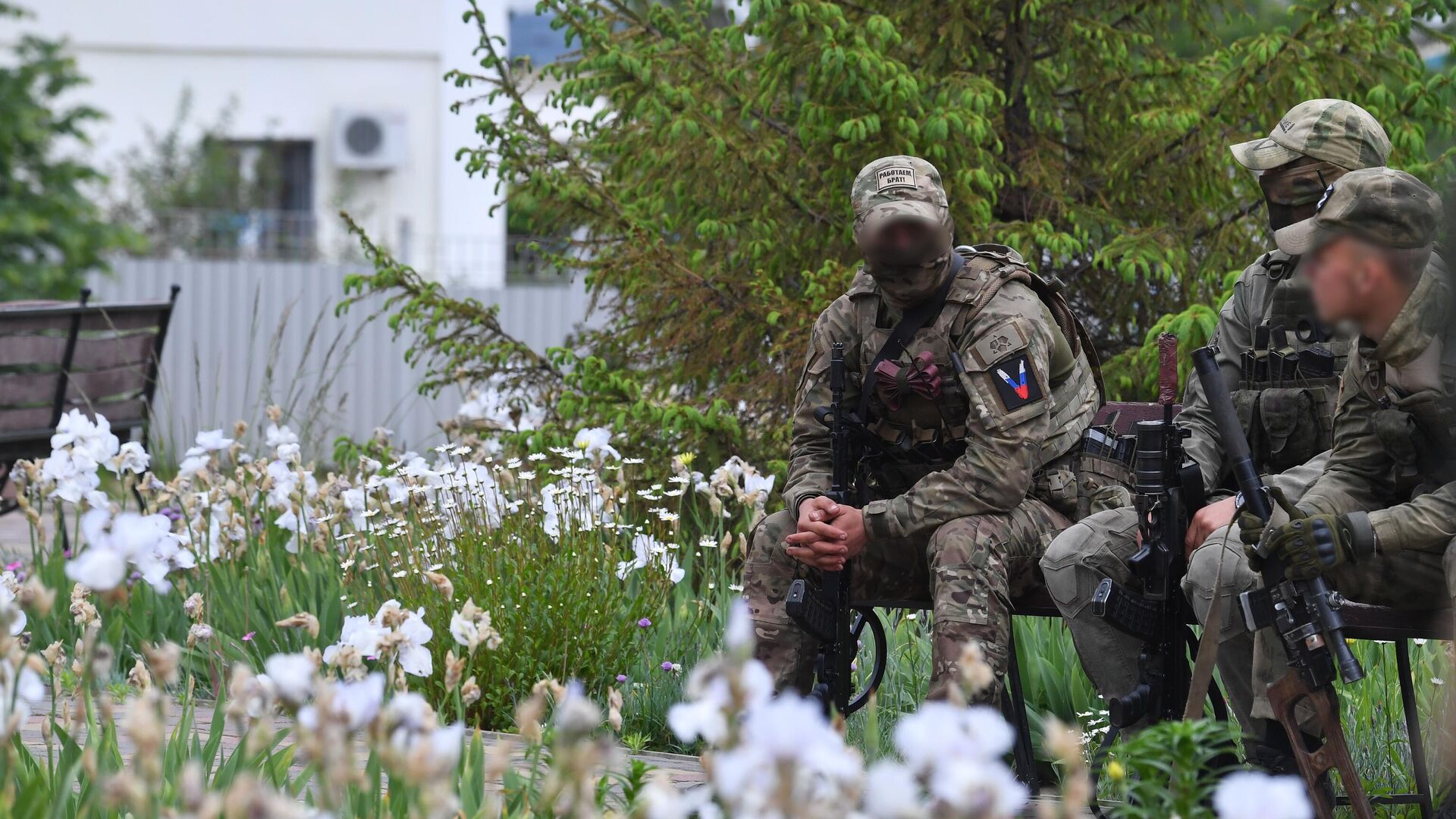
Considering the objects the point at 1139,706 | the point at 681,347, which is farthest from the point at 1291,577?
the point at 681,347

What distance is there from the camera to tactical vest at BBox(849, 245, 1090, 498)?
11.4ft

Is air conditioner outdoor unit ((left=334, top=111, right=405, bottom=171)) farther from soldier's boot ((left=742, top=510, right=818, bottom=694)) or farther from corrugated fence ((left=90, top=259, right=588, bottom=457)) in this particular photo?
soldier's boot ((left=742, top=510, right=818, bottom=694))

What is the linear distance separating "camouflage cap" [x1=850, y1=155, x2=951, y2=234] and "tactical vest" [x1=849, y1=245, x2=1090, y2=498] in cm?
18

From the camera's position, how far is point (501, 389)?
6.15 m

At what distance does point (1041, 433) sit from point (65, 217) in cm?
1231

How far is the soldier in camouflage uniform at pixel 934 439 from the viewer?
329 centimetres

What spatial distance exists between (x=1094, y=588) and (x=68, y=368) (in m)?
4.27

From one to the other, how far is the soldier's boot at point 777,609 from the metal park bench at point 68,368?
3.24 meters

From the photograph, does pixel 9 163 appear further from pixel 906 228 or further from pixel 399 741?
pixel 399 741

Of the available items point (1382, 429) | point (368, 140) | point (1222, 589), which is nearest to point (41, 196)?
point (368, 140)

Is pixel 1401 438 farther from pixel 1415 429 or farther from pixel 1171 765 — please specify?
pixel 1171 765

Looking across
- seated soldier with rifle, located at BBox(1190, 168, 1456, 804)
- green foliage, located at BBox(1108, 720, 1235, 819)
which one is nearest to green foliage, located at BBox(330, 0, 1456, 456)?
seated soldier with rifle, located at BBox(1190, 168, 1456, 804)

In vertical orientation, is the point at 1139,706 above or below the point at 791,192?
below

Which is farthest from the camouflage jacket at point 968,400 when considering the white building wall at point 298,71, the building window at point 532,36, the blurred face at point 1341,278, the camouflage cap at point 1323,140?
the building window at point 532,36
